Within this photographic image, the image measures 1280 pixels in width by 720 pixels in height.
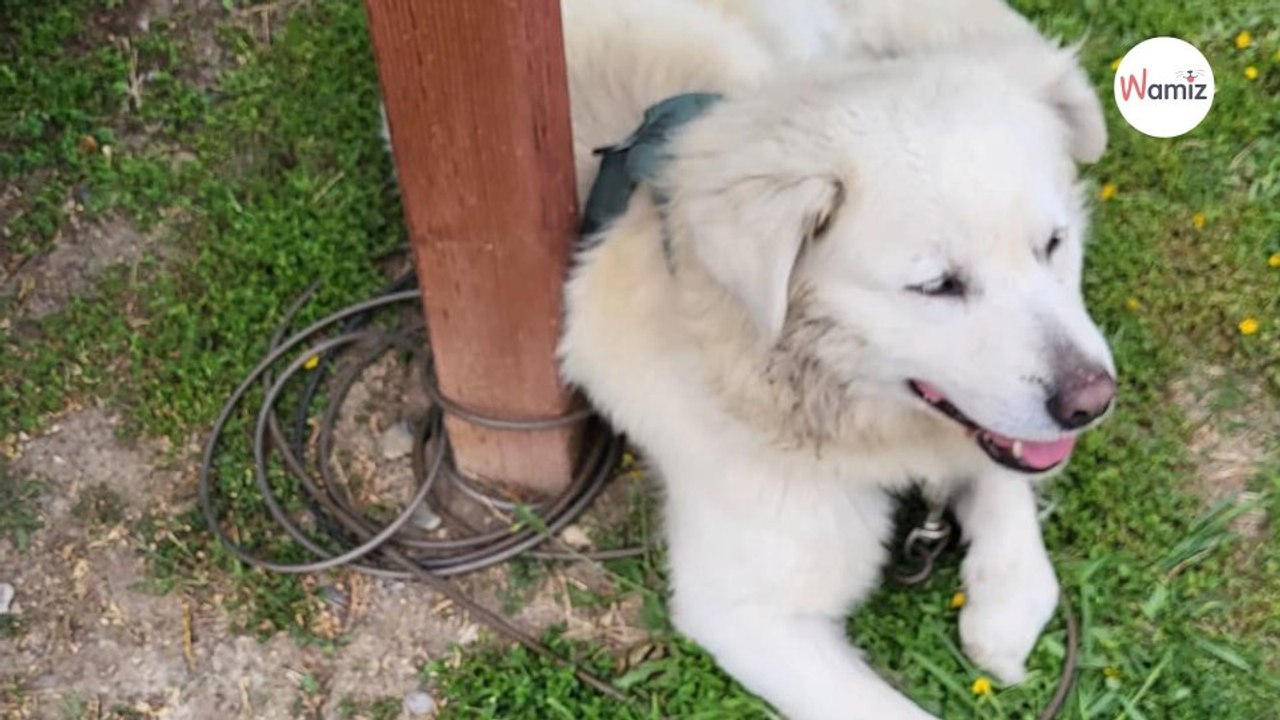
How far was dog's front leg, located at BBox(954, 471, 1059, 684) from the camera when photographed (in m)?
2.85

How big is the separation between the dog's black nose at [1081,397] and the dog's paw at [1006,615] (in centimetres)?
72

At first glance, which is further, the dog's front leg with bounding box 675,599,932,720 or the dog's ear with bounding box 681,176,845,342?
the dog's front leg with bounding box 675,599,932,720

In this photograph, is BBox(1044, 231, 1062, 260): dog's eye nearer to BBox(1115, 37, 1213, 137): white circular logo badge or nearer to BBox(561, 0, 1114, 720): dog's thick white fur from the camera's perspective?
BBox(561, 0, 1114, 720): dog's thick white fur

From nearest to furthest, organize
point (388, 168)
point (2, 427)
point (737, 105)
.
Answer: point (737, 105) < point (2, 427) < point (388, 168)

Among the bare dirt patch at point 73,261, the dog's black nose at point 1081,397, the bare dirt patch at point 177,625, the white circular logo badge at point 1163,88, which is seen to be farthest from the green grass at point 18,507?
the white circular logo badge at point 1163,88

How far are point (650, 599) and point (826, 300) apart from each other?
3.31ft

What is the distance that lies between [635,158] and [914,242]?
0.59 meters

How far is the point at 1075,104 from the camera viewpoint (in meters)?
2.46

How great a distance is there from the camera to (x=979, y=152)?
86.6 inches

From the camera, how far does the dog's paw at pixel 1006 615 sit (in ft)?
9.32

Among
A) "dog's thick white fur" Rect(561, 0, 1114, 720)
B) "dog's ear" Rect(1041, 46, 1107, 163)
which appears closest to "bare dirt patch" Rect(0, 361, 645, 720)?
"dog's thick white fur" Rect(561, 0, 1114, 720)

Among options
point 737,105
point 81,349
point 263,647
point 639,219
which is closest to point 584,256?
point 639,219

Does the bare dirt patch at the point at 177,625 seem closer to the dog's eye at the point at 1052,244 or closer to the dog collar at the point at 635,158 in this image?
the dog collar at the point at 635,158

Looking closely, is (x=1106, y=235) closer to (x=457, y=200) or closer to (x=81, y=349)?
(x=457, y=200)
